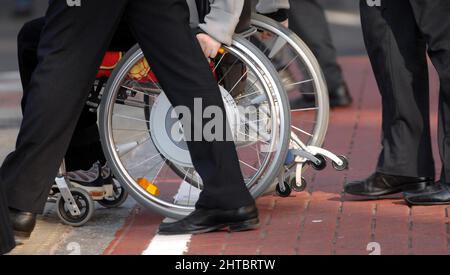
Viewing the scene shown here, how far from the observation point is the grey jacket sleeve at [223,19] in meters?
5.35

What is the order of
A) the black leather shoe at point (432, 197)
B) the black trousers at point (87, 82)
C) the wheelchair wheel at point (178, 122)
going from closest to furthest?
1. the black trousers at point (87, 82)
2. the wheelchair wheel at point (178, 122)
3. the black leather shoe at point (432, 197)

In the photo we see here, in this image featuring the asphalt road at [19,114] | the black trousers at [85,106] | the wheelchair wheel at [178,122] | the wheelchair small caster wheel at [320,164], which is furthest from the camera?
the wheelchair small caster wheel at [320,164]

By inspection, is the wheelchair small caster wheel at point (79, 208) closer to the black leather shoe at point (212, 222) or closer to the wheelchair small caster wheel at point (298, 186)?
the black leather shoe at point (212, 222)

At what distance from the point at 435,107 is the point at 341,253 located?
3709 mm

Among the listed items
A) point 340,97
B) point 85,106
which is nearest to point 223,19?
point 85,106

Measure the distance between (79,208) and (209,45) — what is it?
0.99m

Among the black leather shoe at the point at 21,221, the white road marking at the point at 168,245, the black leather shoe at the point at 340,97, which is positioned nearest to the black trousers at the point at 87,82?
the black leather shoe at the point at 21,221

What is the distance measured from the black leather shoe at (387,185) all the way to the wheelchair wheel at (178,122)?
592 millimetres

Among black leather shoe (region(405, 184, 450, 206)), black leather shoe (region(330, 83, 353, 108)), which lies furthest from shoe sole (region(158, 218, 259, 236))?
black leather shoe (region(330, 83, 353, 108))

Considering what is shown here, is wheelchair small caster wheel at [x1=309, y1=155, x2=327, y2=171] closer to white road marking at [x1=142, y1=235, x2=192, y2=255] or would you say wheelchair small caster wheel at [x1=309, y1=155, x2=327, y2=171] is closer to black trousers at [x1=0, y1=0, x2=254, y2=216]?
black trousers at [x1=0, y1=0, x2=254, y2=216]

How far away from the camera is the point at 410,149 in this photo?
5934mm

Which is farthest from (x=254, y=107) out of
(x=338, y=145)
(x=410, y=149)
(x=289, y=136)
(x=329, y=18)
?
(x=329, y=18)

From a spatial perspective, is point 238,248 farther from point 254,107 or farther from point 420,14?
point 420,14

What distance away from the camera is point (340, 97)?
8.77 meters
